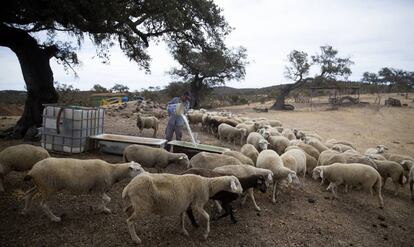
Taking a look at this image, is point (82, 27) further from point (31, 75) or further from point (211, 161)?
point (211, 161)

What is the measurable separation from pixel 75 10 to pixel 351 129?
18.6 meters

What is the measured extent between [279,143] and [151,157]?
18.9 ft

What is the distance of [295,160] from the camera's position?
827cm

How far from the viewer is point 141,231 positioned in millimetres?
5059

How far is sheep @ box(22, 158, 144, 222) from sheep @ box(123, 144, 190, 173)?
1814 mm

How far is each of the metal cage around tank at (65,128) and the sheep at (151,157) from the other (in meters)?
2.27

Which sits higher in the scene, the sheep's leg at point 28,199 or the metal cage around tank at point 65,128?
the metal cage around tank at point 65,128

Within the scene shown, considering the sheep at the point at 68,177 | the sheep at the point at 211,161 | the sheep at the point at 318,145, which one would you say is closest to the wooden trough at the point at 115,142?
the sheep at the point at 211,161

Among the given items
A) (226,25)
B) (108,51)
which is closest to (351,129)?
(226,25)

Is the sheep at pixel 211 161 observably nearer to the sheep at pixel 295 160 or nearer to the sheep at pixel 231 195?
the sheep at pixel 231 195

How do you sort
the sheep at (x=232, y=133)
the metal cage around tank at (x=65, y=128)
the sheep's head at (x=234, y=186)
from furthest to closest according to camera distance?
1. the sheep at (x=232, y=133)
2. the metal cage around tank at (x=65, y=128)
3. the sheep's head at (x=234, y=186)

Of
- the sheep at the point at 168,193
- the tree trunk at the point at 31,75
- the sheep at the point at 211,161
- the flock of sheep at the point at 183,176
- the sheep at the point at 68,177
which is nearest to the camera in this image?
the sheep at the point at 168,193

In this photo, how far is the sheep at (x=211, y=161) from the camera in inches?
289

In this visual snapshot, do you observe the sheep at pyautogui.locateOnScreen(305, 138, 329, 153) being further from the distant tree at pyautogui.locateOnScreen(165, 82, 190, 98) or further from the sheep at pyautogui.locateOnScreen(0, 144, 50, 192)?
the distant tree at pyautogui.locateOnScreen(165, 82, 190, 98)
